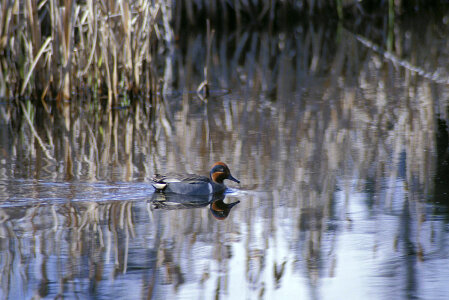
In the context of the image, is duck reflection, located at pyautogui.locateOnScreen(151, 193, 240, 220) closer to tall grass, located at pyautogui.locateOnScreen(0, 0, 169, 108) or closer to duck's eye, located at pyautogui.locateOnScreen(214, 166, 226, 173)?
duck's eye, located at pyautogui.locateOnScreen(214, 166, 226, 173)

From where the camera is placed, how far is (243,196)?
5.85 meters

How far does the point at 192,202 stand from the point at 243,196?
13.7 inches

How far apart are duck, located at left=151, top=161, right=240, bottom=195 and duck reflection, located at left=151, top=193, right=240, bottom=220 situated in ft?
0.11

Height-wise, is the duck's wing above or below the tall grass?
below

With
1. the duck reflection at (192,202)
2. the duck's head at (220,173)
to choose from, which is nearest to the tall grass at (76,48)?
the duck's head at (220,173)

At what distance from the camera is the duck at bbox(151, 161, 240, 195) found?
5801 millimetres

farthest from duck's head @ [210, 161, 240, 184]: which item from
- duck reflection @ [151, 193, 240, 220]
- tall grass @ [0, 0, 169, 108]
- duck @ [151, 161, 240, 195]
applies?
tall grass @ [0, 0, 169, 108]

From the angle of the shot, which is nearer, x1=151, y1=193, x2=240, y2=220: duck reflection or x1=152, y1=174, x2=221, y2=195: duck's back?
x1=151, y1=193, x2=240, y2=220: duck reflection

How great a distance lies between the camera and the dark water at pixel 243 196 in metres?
4.21

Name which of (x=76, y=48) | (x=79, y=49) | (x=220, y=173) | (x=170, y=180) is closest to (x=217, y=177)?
(x=220, y=173)

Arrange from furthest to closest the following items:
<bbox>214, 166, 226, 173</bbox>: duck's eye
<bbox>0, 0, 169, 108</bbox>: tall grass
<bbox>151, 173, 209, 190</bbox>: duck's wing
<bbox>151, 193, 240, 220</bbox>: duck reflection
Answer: <bbox>0, 0, 169, 108</bbox>: tall grass < <bbox>214, 166, 226, 173</bbox>: duck's eye < <bbox>151, 173, 209, 190</bbox>: duck's wing < <bbox>151, 193, 240, 220</bbox>: duck reflection

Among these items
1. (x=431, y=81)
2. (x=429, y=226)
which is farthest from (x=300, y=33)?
(x=429, y=226)

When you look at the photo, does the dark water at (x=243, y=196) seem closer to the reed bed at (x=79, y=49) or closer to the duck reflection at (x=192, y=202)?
the duck reflection at (x=192, y=202)

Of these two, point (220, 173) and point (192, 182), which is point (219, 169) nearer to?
point (220, 173)
